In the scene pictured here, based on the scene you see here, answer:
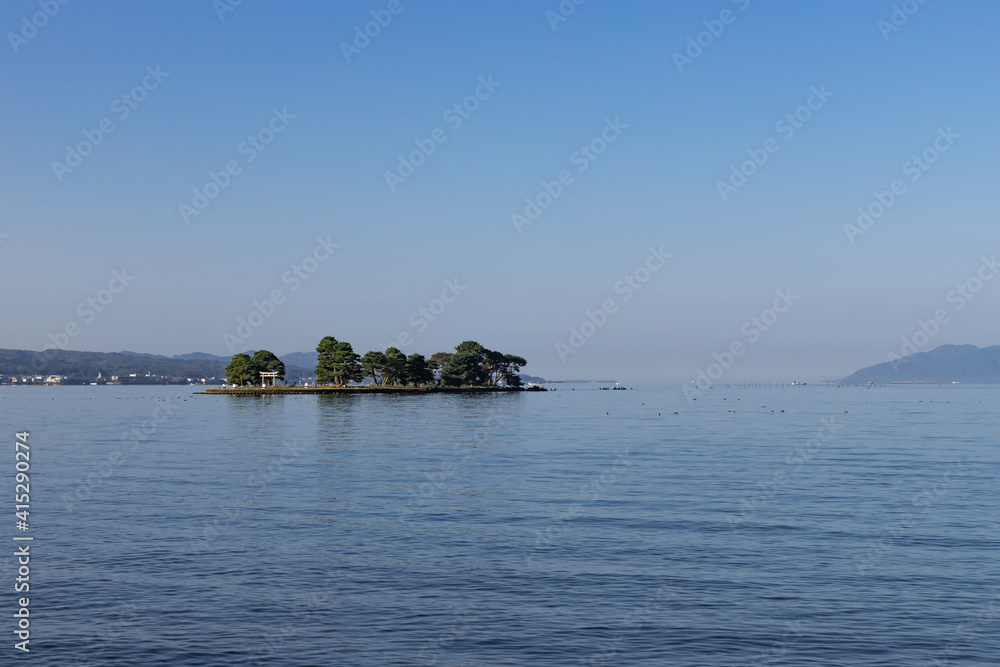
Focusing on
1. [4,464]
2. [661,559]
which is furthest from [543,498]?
[4,464]

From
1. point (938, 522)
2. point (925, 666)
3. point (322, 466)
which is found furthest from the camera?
point (322, 466)

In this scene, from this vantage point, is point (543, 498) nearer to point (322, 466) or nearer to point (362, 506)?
point (362, 506)

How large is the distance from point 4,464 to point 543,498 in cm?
3809

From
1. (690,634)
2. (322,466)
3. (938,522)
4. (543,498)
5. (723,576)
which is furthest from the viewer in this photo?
(322,466)

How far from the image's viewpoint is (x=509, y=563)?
2600 centimetres

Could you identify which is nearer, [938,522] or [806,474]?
[938,522]

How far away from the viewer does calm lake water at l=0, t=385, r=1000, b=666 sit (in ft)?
60.4

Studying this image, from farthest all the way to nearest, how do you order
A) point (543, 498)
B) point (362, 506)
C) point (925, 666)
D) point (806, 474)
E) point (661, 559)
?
point (806, 474) < point (543, 498) < point (362, 506) < point (661, 559) < point (925, 666)

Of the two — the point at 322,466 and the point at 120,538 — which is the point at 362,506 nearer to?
the point at 120,538

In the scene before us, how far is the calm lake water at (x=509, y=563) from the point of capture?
18.4m

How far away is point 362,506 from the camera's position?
37.0 metres

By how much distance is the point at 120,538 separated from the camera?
29250 mm

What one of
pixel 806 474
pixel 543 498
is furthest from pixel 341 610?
pixel 806 474

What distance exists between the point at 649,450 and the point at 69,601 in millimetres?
52378
